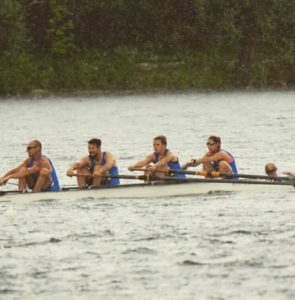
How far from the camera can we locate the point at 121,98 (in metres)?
115

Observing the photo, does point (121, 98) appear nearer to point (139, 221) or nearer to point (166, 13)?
point (166, 13)

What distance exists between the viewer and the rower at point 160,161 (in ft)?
117

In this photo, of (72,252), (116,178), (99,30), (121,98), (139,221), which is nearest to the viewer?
(72,252)

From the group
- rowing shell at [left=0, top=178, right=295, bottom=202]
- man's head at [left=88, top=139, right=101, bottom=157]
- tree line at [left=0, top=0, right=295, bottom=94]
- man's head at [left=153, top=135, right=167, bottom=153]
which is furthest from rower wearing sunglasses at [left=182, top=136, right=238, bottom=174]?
tree line at [left=0, top=0, right=295, bottom=94]

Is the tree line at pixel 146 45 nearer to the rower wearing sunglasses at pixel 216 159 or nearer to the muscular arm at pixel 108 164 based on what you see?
the rower wearing sunglasses at pixel 216 159

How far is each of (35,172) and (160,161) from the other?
12.8ft

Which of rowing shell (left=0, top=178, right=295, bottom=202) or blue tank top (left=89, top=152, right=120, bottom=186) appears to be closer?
rowing shell (left=0, top=178, right=295, bottom=202)

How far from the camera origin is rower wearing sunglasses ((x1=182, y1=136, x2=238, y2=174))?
36219mm

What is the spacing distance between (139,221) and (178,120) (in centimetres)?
5303

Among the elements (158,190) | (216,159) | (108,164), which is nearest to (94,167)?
(108,164)

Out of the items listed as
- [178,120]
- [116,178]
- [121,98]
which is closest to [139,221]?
[116,178]

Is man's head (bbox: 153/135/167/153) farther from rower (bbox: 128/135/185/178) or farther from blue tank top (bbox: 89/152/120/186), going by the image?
blue tank top (bbox: 89/152/120/186)

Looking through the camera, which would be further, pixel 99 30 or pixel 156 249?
pixel 99 30

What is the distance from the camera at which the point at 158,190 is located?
35719 mm
